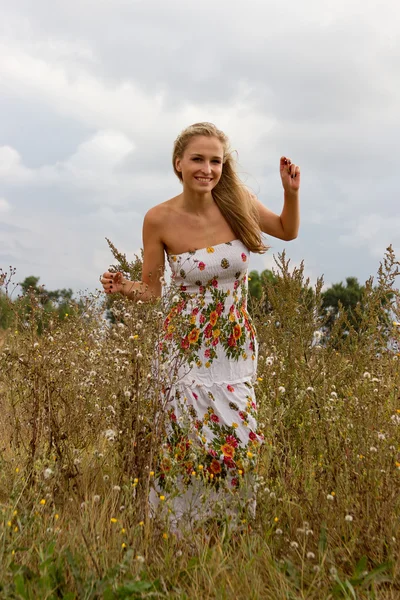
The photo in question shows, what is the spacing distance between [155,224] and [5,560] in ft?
6.94

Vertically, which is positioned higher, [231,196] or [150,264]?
[231,196]

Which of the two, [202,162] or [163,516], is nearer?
[163,516]

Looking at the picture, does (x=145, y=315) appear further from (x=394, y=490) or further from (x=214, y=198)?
(x=394, y=490)

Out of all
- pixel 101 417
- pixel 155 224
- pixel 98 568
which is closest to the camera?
pixel 98 568

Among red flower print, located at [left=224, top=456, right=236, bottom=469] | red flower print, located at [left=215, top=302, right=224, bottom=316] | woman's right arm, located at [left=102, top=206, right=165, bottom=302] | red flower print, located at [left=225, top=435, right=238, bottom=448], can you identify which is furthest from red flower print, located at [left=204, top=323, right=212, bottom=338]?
red flower print, located at [left=224, top=456, right=236, bottom=469]

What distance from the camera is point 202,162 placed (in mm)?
3875

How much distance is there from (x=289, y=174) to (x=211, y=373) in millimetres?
1349

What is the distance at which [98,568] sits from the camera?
2.68 metres

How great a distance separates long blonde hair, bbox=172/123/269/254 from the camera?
3.94 meters

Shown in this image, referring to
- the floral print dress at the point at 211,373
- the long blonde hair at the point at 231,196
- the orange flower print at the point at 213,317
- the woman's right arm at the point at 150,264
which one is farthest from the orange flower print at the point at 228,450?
the long blonde hair at the point at 231,196

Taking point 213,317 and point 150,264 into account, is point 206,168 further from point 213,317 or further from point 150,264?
point 213,317

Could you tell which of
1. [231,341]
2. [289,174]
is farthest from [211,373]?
[289,174]

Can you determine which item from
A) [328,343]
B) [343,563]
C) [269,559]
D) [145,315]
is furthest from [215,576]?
[328,343]

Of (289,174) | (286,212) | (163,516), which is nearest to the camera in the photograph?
(163,516)
